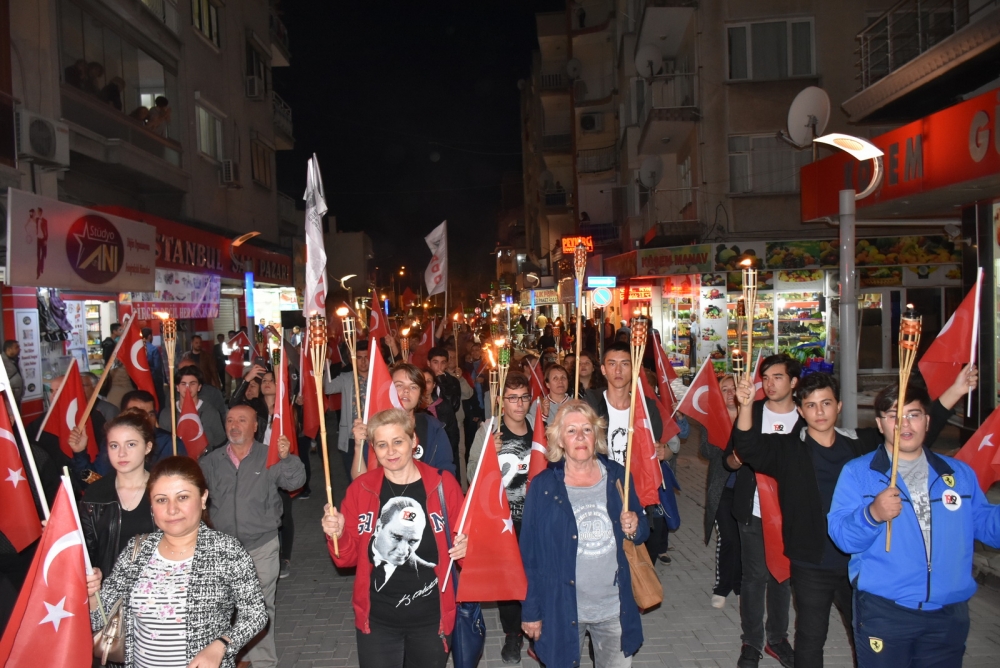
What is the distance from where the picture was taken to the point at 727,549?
587cm

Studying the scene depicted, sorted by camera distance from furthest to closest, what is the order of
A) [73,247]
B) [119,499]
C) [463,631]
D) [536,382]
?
[73,247] < [536,382] < [119,499] < [463,631]

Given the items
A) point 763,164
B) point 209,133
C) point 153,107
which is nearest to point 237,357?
point 153,107

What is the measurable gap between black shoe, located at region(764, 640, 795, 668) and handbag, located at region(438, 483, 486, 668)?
2404 mm

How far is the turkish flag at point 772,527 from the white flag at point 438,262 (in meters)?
9.14

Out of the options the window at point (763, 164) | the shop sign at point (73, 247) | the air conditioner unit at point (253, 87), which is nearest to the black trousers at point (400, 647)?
the shop sign at point (73, 247)

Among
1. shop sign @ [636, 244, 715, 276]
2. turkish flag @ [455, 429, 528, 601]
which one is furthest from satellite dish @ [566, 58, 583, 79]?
turkish flag @ [455, 429, 528, 601]

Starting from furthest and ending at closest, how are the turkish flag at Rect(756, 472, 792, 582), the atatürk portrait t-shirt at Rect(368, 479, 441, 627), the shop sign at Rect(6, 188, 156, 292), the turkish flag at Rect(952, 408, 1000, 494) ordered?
1. the shop sign at Rect(6, 188, 156, 292)
2. the turkish flag at Rect(756, 472, 792, 582)
3. the turkish flag at Rect(952, 408, 1000, 494)
4. the atatürk portrait t-shirt at Rect(368, 479, 441, 627)

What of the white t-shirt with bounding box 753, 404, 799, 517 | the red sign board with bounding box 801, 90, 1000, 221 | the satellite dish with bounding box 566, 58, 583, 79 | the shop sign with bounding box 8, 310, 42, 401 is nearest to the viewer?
the white t-shirt with bounding box 753, 404, 799, 517

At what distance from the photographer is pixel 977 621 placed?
570cm

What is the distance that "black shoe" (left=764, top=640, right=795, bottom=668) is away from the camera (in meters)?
4.99

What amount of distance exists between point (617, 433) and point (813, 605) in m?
1.88

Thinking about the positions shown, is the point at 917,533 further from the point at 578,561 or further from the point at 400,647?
the point at 400,647

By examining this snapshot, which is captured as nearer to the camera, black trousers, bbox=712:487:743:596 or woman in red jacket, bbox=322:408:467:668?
woman in red jacket, bbox=322:408:467:668

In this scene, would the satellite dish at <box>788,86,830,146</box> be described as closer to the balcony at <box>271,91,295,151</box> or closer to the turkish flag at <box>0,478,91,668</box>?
the turkish flag at <box>0,478,91,668</box>
